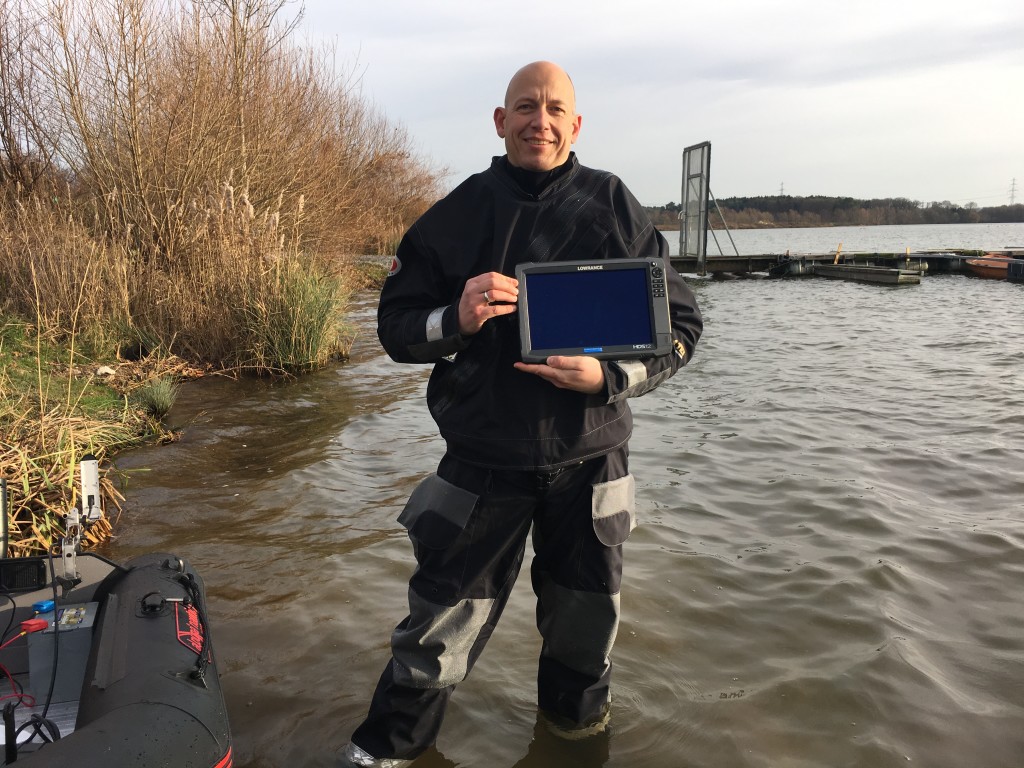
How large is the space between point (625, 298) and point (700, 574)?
99.8 inches

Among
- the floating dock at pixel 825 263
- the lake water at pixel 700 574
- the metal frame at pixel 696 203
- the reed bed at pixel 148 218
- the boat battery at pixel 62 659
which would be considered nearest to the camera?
the boat battery at pixel 62 659

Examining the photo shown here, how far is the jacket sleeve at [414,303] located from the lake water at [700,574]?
1.51 metres

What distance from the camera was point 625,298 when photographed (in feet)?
Result: 6.92

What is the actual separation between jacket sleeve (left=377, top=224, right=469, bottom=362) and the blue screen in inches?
9.3

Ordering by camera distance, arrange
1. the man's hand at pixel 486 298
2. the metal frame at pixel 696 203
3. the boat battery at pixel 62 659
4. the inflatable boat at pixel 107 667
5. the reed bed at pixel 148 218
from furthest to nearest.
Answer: the metal frame at pixel 696 203 < the reed bed at pixel 148 218 < the boat battery at pixel 62 659 < the man's hand at pixel 486 298 < the inflatable boat at pixel 107 667

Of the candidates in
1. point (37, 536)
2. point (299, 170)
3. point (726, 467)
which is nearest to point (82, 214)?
point (299, 170)

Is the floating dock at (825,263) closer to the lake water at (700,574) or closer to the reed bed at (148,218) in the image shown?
the reed bed at (148,218)

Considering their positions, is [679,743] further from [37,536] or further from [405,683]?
[37,536]

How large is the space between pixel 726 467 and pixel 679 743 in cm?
345

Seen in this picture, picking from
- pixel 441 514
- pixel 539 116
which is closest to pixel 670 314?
pixel 539 116

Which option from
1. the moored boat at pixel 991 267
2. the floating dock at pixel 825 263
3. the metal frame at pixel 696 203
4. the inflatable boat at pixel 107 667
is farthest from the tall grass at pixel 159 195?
the moored boat at pixel 991 267

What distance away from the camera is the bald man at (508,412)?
217cm

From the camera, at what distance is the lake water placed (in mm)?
2895

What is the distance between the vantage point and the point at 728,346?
12.7m
